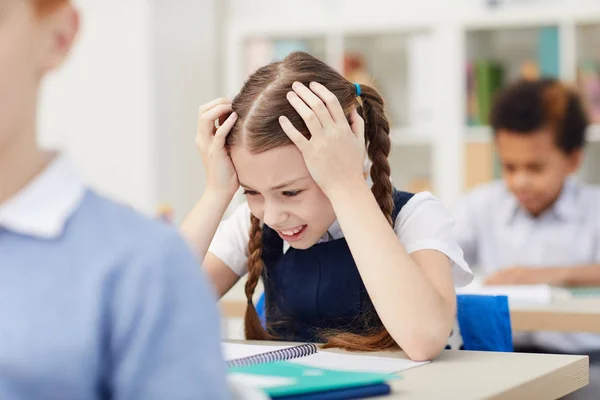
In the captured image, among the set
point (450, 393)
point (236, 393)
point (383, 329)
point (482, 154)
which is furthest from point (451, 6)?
point (236, 393)

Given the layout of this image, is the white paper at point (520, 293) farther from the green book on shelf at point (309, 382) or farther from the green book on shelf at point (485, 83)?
the green book on shelf at point (485, 83)

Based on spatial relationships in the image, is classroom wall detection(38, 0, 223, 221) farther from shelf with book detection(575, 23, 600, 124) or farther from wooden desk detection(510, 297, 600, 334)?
wooden desk detection(510, 297, 600, 334)

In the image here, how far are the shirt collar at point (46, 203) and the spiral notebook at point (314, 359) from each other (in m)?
0.53

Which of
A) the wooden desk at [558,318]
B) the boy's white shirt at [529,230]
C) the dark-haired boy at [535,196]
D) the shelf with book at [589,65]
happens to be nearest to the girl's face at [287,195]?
the wooden desk at [558,318]

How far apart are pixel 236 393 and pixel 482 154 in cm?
334

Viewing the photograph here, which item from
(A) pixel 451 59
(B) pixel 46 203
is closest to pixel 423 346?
(B) pixel 46 203

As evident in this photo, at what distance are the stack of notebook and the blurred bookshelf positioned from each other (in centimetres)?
274

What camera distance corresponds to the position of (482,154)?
13.1 feet

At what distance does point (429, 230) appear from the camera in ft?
4.99

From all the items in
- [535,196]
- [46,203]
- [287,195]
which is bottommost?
[535,196]

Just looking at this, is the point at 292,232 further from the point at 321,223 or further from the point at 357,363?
the point at 357,363

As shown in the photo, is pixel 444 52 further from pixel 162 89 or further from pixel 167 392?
pixel 167 392

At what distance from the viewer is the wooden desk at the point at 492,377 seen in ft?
3.53

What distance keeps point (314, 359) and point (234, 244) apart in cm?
50
